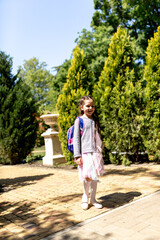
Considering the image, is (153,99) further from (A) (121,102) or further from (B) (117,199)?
(B) (117,199)

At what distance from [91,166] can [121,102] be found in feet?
16.1

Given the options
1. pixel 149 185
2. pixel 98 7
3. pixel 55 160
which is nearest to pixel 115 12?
pixel 98 7

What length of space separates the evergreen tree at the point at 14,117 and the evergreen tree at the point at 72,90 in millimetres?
3164

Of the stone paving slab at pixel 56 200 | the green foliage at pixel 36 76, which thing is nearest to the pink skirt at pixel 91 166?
the stone paving slab at pixel 56 200

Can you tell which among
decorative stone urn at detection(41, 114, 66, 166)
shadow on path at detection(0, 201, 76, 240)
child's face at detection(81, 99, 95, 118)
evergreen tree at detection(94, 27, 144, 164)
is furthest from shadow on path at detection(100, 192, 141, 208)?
decorative stone urn at detection(41, 114, 66, 166)

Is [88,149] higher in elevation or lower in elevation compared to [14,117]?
lower

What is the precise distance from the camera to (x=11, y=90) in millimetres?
11758

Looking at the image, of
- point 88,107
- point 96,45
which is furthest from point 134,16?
point 88,107

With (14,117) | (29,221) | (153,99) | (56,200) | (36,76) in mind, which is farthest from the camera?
(36,76)

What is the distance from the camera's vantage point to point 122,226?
9.87 ft

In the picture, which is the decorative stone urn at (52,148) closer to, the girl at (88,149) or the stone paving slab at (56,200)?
the stone paving slab at (56,200)

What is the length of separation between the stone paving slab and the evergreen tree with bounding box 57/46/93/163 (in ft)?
7.60

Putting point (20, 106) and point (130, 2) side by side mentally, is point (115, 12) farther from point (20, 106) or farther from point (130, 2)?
point (20, 106)

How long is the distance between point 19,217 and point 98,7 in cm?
2522
